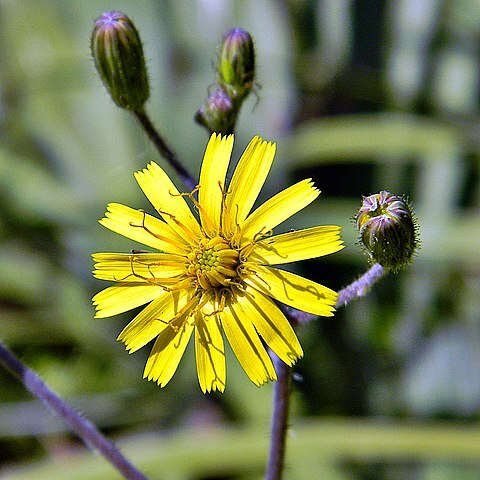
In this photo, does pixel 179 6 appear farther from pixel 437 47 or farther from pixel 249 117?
pixel 437 47

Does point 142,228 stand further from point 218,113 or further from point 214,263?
point 218,113

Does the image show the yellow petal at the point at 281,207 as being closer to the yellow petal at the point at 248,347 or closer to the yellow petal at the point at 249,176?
the yellow petal at the point at 249,176

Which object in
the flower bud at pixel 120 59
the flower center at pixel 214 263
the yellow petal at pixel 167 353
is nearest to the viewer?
the yellow petal at pixel 167 353

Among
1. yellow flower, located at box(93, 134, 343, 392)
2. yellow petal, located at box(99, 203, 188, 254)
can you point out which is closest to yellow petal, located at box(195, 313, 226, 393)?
yellow flower, located at box(93, 134, 343, 392)

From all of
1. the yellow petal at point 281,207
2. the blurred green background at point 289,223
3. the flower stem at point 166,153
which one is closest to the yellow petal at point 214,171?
the yellow petal at point 281,207

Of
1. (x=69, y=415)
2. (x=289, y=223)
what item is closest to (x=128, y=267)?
(x=69, y=415)
